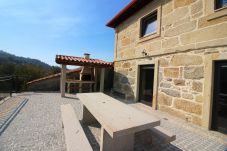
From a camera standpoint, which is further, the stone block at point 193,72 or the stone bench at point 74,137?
the stone block at point 193,72

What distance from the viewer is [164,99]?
474 cm

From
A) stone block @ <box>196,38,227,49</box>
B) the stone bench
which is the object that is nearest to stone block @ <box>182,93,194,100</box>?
stone block @ <box>196,38,227,49</box>

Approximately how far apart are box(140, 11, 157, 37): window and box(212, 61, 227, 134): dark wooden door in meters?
2.82

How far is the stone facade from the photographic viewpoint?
343 cm

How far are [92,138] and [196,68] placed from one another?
309 centimetres

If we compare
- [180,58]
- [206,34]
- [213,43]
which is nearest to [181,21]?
[206,34]

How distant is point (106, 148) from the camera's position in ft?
7.38

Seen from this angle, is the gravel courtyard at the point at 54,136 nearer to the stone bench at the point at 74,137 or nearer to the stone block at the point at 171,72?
the stone bench at the point at 74,137

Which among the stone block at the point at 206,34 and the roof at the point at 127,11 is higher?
the roof at the point at 127,11

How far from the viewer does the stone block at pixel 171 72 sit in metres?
4.32

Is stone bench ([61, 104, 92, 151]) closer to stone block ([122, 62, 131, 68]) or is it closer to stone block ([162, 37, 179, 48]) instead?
stone block ([162, 37, 179, 48])

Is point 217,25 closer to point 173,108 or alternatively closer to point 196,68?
point 196,68

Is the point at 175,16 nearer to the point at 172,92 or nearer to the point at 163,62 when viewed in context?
the point at 163,62

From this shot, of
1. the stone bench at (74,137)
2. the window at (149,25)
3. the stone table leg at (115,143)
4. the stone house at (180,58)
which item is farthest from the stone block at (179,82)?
the stone bench at (74,137)
